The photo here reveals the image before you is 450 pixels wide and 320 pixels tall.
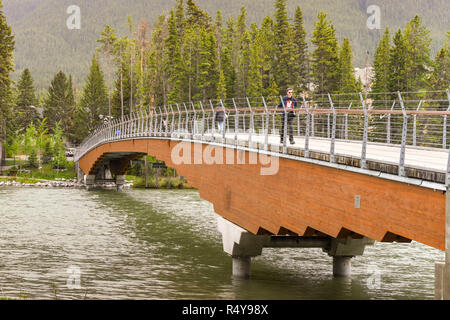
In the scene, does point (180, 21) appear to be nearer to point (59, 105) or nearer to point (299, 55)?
point (299, 55)

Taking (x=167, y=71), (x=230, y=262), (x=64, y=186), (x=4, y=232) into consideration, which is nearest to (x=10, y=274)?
(x=230, y=262)

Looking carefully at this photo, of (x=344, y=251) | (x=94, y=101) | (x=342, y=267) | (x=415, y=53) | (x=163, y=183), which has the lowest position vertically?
(x=163, y=183)

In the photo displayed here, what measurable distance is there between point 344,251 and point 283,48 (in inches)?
1976

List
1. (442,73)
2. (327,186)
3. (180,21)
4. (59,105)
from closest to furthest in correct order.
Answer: (327,186)
(442,73)
(180,21)
(59,105)

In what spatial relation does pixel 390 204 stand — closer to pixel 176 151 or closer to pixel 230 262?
pixel 230 262

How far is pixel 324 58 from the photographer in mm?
65938

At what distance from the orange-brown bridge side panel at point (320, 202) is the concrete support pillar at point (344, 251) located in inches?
102

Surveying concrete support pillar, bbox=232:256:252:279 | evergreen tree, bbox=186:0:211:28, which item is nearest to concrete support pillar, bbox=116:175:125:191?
evergreen tree, bbox=186:0:211:28

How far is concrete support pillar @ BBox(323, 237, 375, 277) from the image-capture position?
2123cm

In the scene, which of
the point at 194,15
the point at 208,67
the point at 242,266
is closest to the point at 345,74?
the point at 208,67

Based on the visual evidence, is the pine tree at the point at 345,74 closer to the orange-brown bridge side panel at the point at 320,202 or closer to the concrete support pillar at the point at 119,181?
the concrete support pillar at the point at 119,181

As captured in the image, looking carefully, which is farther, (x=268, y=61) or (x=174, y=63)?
(x=174, y=63)

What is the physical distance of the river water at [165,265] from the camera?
779 inches

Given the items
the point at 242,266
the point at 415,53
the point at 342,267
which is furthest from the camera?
the point at 415,53
